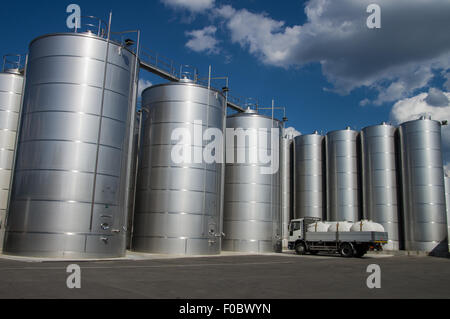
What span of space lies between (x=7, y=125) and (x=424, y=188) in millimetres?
35039

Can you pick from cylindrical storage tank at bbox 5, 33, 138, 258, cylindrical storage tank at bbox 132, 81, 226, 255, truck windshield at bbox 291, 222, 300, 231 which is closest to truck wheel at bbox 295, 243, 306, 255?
truck windshield at bbox 291, 222, 300, 231

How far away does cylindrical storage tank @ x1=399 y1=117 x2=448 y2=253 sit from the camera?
121ft

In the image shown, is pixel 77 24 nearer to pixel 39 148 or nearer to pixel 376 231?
pixel 39 148

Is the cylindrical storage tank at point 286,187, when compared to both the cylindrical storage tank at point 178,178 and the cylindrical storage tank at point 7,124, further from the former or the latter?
the cylindrical storage tank at point 7,124

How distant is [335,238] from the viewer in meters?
30.5

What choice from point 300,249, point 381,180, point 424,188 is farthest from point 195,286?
point 381,180

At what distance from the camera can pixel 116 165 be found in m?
20.7

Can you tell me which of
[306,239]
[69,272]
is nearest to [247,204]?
→ [306,239]

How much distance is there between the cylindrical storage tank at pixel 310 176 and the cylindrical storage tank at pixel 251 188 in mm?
12159

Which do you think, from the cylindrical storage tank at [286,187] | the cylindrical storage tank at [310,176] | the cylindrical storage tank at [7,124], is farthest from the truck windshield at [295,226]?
the cylindrical storage tank at [7,124]

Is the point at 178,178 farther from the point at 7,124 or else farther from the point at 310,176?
the point at 310,176

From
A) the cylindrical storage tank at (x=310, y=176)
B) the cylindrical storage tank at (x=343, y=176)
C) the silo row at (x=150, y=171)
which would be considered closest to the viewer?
the silo row at (x=150, y=171)

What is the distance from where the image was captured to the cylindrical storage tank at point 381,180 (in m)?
39.2

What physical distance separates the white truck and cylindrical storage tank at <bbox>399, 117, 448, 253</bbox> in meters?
9.15
